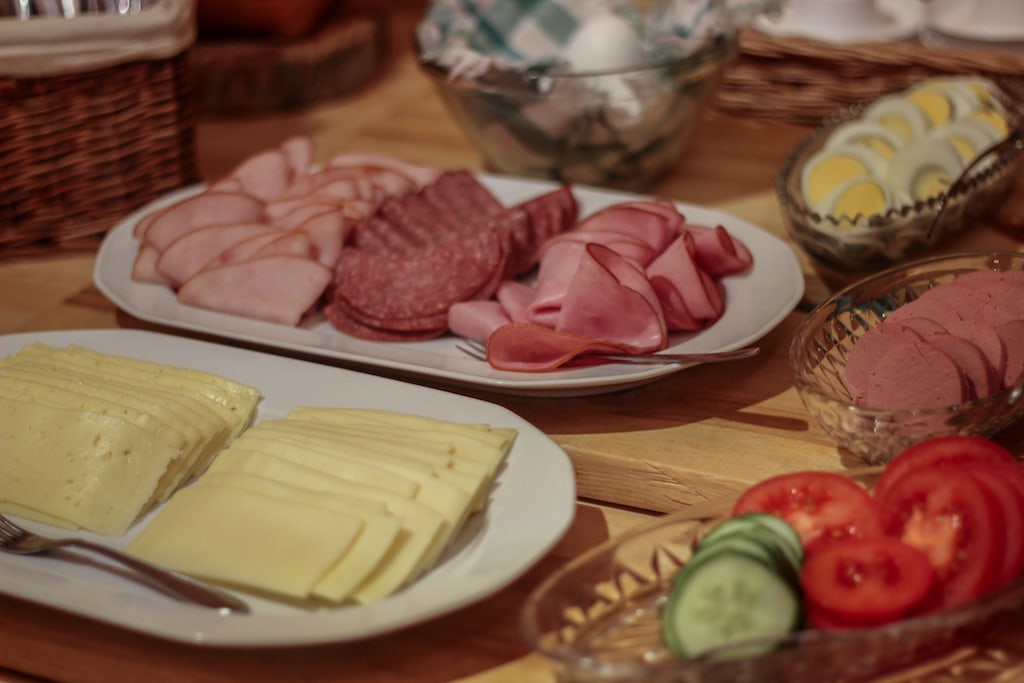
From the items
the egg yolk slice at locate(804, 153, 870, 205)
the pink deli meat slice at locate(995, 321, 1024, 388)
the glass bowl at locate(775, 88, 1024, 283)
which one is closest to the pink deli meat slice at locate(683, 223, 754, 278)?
the glass bowl at locate(775, 88, 1024, 283)

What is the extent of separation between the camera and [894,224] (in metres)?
1.57

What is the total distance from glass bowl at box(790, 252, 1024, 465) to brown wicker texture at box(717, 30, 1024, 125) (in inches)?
Result: 31.4

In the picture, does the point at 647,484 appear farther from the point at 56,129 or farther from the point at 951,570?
the point at 56,129

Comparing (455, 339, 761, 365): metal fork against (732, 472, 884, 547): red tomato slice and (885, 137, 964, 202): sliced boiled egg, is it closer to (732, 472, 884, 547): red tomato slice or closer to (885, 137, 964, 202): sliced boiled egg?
(732, 472, 884, 547): red tomato slice

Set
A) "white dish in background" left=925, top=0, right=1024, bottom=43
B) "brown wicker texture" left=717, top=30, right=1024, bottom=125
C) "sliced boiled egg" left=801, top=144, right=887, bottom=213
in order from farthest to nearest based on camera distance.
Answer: "white dish in background" left=925, top=0, right=1024, bottom=43
"brown wicker texture" left=717, top=30, right=1024, bottom=125
"sliced boiled egg" left=801, top=144, right=887, bottom=213

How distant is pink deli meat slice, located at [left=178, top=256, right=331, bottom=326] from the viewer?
1.58 meters

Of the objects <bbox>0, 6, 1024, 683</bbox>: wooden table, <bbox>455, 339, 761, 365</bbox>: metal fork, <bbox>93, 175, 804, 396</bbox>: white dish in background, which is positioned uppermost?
<bbox>455, 339, 761, 365</bbox>: metal fork

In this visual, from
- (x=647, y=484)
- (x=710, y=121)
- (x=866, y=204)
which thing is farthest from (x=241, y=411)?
(x=710, y=121)

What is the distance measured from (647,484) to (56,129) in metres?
1.22

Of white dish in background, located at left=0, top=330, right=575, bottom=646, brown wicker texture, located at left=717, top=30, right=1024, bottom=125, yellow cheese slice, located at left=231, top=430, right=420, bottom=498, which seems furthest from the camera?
brown wicker texture, located at left=717, top=30, right=1024, bottom=125

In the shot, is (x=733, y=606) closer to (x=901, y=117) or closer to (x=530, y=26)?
(x=901, y=117)

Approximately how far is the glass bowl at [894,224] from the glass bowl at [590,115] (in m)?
0.29

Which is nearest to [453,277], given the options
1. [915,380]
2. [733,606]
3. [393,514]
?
[393,514]

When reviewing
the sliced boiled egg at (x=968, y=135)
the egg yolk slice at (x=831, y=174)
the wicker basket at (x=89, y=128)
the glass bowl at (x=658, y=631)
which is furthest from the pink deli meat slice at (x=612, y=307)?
the wicker basket at (x=89, y=128)
